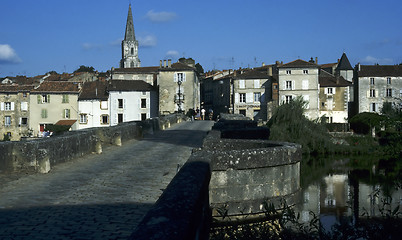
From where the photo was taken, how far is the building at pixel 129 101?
221 ft

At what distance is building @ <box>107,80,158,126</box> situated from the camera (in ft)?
221

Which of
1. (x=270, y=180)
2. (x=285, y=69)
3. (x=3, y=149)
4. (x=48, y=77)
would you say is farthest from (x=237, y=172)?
(x=48, y=77)

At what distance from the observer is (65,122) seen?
65500 millimetres

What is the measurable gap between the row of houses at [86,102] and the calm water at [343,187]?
3114 centimetres

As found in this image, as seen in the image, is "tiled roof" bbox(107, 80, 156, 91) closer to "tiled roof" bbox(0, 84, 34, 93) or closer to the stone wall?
"tiled roof" bbox(0, 84, 34, 93)

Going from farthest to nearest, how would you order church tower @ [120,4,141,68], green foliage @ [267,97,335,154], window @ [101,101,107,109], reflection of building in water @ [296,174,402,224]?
church tower @ [120,4,141,68]
window @ [101,101,107,109]
green foliage @ [267,97,335,154]
reflection of building in water @ [296,174,402,224]

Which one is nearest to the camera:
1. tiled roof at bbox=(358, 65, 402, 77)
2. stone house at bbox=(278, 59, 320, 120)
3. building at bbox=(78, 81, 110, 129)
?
stone house at bbox=(278, 59, 320, 120)

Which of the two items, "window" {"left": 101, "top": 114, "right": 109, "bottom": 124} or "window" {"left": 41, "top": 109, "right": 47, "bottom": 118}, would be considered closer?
"window" {"left": 41, "top": 109, "right": 47, "bottom": 118}

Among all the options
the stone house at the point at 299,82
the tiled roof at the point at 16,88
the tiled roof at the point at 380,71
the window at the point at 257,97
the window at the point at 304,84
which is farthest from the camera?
the tiled roof at the point at 16,88

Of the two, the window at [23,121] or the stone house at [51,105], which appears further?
the window at [23,121]

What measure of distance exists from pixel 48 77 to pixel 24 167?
262ft

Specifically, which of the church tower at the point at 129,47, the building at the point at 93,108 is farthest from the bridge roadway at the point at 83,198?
the church tower at the point at 129,47

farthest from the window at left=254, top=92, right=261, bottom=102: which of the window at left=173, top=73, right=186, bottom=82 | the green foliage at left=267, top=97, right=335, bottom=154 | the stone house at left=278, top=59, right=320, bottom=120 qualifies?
the green foliage at left=267, top=97, right=335, bottom=154

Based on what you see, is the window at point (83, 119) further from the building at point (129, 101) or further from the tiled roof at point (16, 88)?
the tiled roof at point (16, 88)
